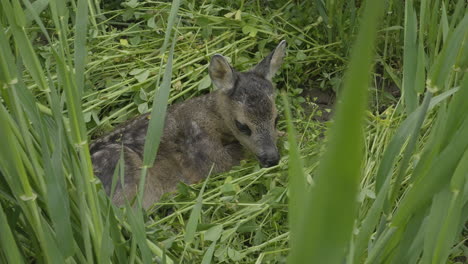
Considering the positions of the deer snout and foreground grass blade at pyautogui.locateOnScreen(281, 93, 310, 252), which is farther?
the deer snout

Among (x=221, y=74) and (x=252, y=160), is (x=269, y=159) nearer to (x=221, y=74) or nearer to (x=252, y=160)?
(x=252, y=160)

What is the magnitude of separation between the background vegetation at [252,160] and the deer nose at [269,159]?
1.8 inches

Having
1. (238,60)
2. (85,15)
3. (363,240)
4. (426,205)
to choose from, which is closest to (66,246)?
(85,15)

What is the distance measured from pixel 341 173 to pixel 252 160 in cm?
354

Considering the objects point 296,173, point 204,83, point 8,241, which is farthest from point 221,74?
point 296,173

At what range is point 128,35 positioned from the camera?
200 inches

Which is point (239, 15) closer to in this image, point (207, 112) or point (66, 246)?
point (207, 112)

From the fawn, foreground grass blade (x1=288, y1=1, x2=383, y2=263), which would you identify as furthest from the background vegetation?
the fawn

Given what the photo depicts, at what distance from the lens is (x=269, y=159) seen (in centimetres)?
407

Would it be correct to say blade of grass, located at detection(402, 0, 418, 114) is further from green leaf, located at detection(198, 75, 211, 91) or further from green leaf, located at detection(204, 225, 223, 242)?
green leaf, located at detection(198, 75, 211, 91)

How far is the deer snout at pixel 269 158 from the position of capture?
4057 mm

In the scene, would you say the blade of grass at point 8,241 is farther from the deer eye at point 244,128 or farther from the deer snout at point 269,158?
the deer eye at point 244,128

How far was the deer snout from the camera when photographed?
13.3 ft

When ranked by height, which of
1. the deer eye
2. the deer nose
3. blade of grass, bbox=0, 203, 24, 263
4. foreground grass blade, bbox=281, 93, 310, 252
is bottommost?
the deer nose
